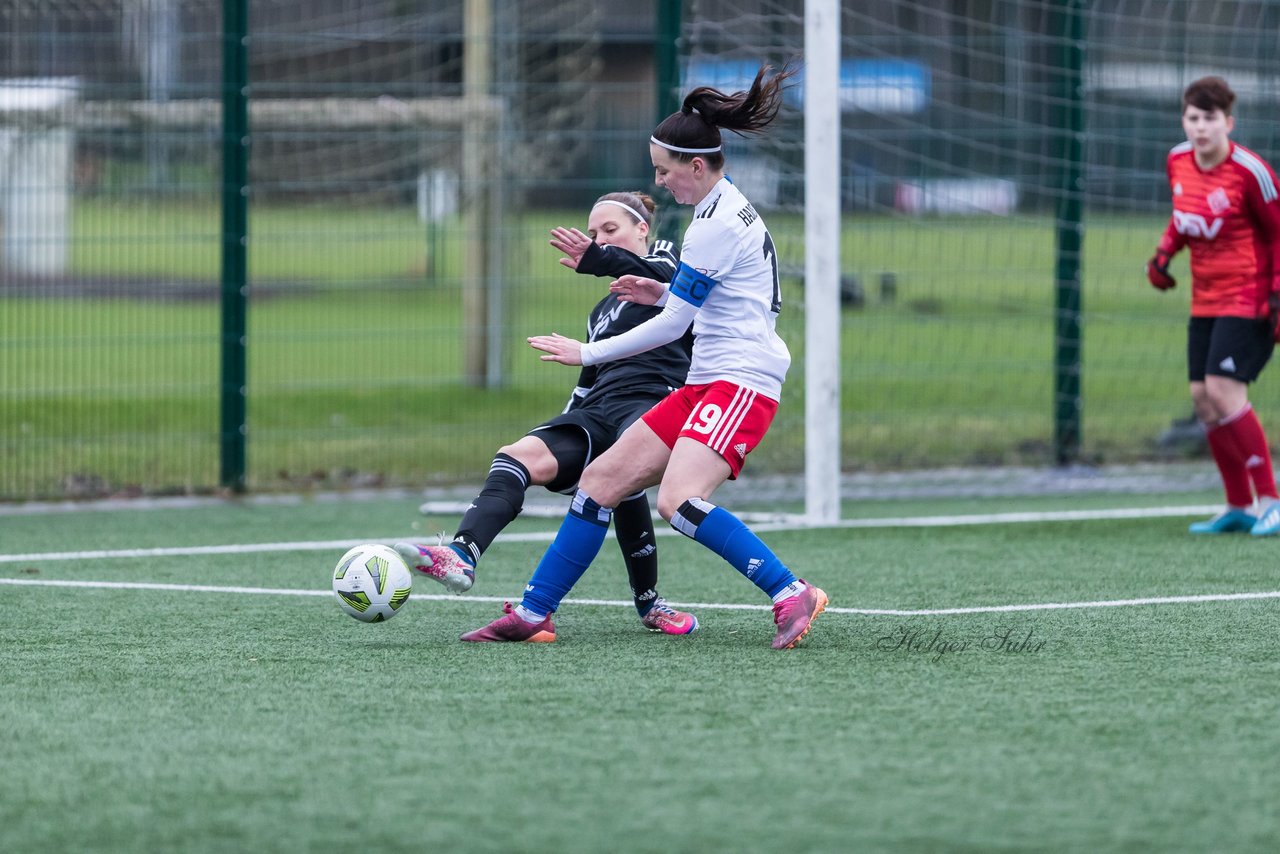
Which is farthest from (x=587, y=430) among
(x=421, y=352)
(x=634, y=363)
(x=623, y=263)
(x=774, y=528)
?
(x=421, y=352)

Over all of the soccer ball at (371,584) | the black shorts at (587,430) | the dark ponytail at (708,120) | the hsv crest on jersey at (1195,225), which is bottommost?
the soccer ball at (371,584)

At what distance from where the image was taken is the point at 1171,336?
11.8 m

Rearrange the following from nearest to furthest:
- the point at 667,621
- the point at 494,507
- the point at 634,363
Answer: the point at 494,507
the point at 667,621
the point at 634,363

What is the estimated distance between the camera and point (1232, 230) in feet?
27.1

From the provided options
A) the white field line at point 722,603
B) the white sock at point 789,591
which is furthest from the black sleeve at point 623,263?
the white field line at point 722,603

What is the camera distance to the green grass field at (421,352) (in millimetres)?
10062

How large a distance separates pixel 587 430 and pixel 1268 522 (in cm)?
366

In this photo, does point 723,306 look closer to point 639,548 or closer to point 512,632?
point 639,548

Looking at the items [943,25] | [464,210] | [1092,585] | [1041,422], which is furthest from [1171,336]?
[1092,585]

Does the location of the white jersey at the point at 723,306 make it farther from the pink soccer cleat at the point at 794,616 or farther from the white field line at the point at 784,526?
the white field line at the point at 784,526

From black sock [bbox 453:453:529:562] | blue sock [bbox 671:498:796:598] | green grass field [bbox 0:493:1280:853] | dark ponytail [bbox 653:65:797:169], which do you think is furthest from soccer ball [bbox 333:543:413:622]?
dark ponytail [bbox 653:65:797:169]

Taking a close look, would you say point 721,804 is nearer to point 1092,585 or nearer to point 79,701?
point 79,701

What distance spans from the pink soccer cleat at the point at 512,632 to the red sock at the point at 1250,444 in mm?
3948

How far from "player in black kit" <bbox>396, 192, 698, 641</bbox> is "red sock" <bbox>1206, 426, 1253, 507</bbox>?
3219mm
